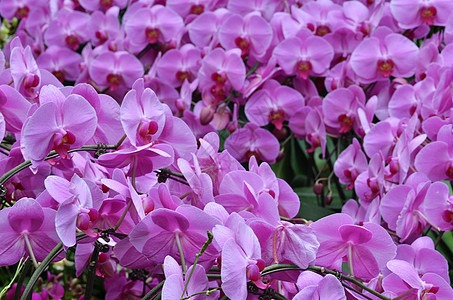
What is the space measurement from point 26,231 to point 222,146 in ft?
2.34

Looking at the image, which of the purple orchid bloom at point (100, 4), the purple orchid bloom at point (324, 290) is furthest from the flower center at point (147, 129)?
the purple orchid bloom at point (100, 4)

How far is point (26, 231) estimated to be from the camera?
0.58 meters

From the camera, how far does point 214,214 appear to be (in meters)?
0.57

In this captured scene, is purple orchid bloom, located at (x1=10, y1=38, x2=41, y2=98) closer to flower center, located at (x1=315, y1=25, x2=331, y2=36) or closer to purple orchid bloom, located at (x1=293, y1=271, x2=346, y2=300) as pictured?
purple orchid bloom, located at (x1=293, y1=271, x2=346, y2=300)

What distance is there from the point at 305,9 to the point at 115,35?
1.54 feet

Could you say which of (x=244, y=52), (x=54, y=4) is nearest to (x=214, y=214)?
(x=244, y=52)

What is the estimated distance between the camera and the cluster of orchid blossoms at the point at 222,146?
557 millimetres

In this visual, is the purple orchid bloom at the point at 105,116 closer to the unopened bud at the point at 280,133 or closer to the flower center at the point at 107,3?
the unopened bud at the point at 280,133

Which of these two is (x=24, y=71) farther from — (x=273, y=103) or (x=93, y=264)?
(x=273, y=103)

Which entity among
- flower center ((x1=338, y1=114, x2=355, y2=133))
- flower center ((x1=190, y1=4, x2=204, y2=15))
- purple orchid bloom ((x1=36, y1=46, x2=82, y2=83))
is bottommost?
purple orchid bloom ((x1=36, y1=46, x2=82, y2=83))

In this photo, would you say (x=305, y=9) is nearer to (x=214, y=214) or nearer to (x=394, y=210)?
(x=394, y=210)

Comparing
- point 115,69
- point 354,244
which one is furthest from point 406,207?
point 115,69

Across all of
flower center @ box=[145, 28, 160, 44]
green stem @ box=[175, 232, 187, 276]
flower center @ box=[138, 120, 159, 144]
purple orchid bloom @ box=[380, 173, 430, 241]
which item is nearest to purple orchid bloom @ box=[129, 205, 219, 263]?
green stem @ box=[175, 232, 187, 276]

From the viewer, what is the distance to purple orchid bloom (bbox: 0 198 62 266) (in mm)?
561
